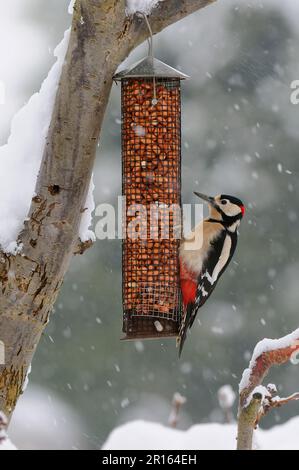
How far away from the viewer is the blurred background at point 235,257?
11484mm

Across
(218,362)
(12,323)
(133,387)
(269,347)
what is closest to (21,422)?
(133,387)

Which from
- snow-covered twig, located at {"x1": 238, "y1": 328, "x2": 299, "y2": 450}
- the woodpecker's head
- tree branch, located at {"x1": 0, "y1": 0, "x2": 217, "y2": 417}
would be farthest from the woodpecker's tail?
snow-covered twig, located at {"x1": 238, "y1": 328, "x2": 299, "y2": 450}

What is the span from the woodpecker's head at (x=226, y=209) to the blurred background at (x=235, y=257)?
6009 mm

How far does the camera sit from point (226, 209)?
17.0 ft

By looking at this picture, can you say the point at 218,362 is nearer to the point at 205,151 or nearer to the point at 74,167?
the point at 205,151

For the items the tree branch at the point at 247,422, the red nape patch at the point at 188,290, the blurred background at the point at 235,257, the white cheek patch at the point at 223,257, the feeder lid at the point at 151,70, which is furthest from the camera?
the blurred background at the point at 235,257

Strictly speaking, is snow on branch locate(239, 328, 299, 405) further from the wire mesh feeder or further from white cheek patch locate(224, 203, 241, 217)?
white cheek patch locate(224, 203, 241, 217)

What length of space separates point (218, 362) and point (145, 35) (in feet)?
27.3

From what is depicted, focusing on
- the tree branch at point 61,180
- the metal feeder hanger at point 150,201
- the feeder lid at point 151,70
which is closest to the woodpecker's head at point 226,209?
the metal feeder hanger at point 150,201

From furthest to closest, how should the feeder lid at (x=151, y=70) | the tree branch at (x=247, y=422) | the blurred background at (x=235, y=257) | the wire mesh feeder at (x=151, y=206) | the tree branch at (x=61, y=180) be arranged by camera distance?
the blurred background at (x=235, y=257) → the wire mesh feeder at (x=151, y=206) → the feeder lid at (x=151, y=70) → the tree branch at (x=61, y=180) → the tree branch at (x=247, y=422)

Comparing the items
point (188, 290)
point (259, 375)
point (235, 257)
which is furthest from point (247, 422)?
point (235, 257)

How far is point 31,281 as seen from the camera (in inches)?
155

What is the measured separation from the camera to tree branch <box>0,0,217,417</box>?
12.9ft

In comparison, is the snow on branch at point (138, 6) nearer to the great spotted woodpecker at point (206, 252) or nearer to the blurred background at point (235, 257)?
the great spotted woodpecker at point (206, 252)
